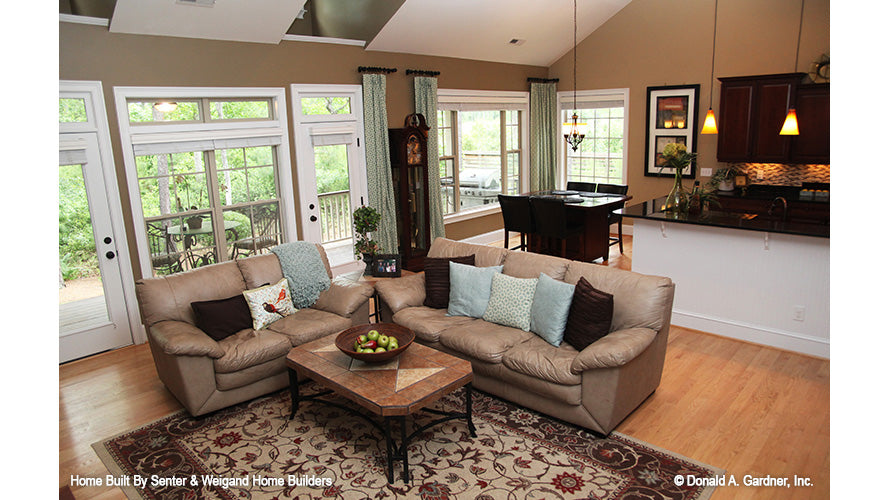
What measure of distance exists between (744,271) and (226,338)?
425 cm

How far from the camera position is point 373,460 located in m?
3.23

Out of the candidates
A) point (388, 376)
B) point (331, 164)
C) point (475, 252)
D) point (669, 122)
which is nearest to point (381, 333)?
point (388, 376)

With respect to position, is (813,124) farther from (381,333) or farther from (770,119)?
(381,333)

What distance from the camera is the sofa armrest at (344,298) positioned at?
14.5 feet

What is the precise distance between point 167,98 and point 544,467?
14.9ft

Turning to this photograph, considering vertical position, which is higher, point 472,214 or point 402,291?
point 472,214

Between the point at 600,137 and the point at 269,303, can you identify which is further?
the point at 600,137

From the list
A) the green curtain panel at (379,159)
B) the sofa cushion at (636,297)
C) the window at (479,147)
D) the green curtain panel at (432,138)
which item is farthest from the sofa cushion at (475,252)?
the window at (479,147)

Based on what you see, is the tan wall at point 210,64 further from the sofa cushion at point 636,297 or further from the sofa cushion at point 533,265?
the sofa cushion at point 636,297

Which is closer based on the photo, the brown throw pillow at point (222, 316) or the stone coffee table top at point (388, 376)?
the stone coffee table top at point (388, 376)

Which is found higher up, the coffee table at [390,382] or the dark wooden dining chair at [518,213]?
the dark wooden dining chair at [518,213]

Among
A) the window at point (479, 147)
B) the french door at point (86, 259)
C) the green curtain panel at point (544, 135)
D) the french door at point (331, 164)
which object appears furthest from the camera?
→ the green curtain panel at point (544, 135)

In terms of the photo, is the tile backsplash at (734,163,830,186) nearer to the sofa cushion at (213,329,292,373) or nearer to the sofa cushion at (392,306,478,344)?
the sofa cushion at (392,306,478,344)

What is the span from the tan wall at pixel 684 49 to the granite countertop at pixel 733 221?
9.37 feet
